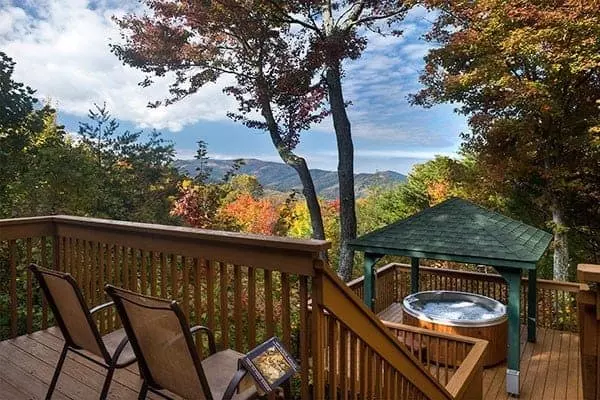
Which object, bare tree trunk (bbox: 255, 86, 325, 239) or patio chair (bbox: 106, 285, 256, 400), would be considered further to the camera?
bare tree trunk (bbox: 255, 86, 325, 239)

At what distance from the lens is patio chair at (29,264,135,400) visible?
7.22 feet

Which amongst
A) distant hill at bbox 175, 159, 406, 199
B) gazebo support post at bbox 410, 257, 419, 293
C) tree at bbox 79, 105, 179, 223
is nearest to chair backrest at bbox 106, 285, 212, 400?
gazebo support post at bbox 410, 257, 419, 293

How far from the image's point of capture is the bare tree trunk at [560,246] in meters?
10.2

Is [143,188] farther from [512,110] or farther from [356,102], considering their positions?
[512,110]

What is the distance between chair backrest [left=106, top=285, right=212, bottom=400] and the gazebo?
4.75 metres

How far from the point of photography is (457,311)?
21.6 ft

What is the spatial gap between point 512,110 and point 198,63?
808 centimetres

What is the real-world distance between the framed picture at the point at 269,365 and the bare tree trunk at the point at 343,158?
8.98m

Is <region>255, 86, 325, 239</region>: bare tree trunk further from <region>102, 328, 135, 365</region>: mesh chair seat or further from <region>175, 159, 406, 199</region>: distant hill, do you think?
<region>102, 328, 135, 365</region>: mesh chair seat

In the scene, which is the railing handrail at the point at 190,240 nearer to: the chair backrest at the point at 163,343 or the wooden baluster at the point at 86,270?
the wooden baluster at the point at 86,270

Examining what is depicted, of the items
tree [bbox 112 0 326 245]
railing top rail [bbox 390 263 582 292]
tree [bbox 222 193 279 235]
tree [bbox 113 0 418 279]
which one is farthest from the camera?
tree [bbox 222 193 279 235]

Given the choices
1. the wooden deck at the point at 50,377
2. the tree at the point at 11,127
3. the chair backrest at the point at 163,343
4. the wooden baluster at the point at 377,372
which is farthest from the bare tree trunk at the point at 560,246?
the tree at the point at 11,127

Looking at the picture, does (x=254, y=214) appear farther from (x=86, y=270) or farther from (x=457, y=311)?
(x=86, y=270)

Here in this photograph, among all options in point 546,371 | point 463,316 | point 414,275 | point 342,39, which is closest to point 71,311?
point 463,316
